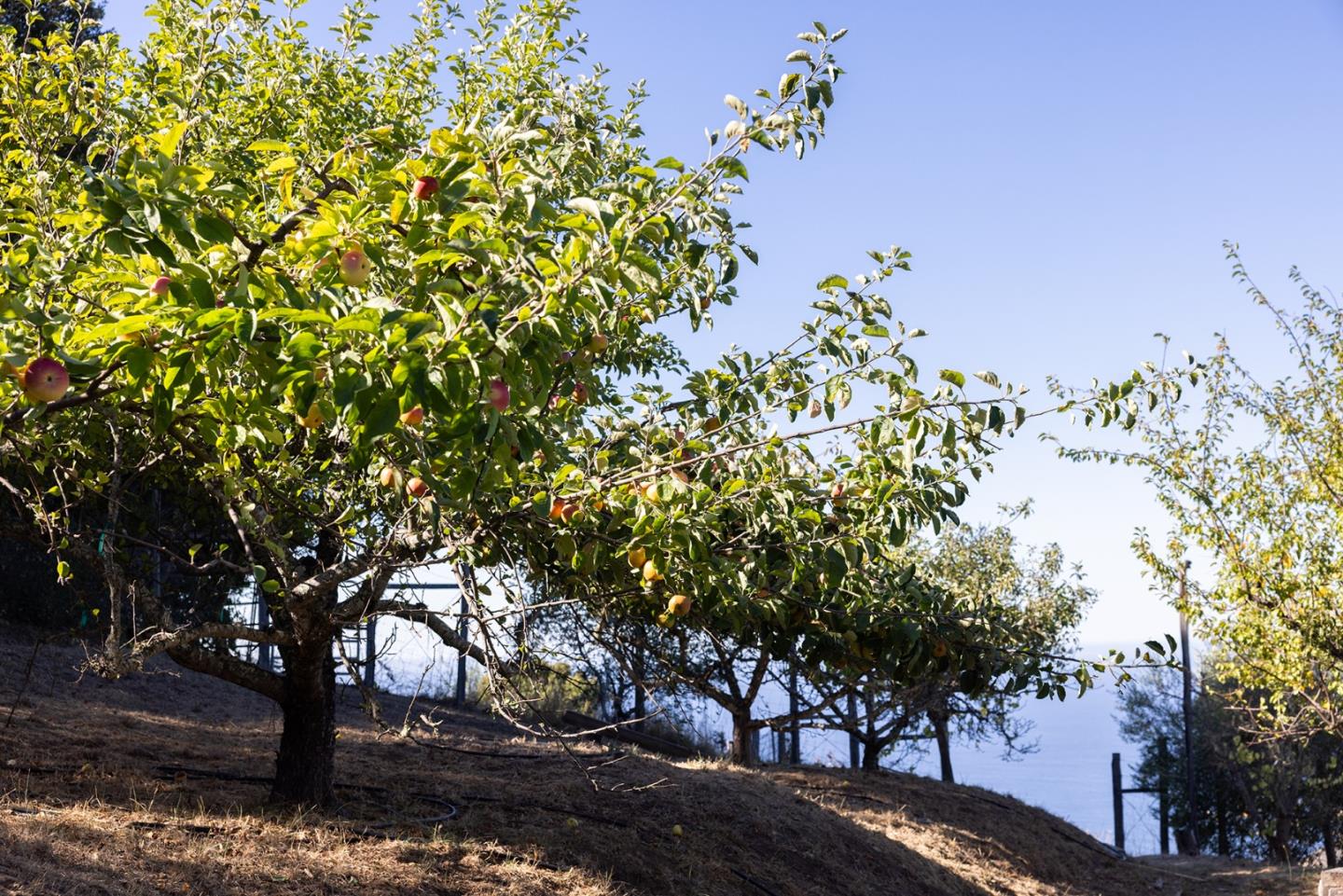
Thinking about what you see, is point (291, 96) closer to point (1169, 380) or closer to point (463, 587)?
point (463, 587)

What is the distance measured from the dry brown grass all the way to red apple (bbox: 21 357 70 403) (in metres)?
2.59

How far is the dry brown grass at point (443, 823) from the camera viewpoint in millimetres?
5422

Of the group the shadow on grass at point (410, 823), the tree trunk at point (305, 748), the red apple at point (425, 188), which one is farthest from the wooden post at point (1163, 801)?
the red apple at point (425, 188)

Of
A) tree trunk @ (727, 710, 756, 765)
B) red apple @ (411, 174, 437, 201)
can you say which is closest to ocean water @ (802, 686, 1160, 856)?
tree trunk @ (727, 710, 756, 765)

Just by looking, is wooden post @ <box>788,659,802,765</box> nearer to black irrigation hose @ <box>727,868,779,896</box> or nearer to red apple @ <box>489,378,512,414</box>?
black irrigation hose @ <box>727,868,779,896</box>

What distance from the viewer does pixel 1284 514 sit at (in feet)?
34.5

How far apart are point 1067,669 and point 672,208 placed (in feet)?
13.3

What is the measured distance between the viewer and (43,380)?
9.36 ft

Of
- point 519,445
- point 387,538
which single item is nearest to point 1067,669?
point 387,538

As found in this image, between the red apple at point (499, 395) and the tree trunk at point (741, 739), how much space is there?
36.0ft

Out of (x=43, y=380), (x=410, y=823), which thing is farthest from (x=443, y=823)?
(x=43, y=380)

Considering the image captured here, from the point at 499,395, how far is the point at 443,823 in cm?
504

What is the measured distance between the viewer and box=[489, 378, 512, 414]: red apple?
2699 millimetres

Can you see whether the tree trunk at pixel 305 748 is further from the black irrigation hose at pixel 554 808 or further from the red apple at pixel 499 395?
the red apple at pixel 499 395
